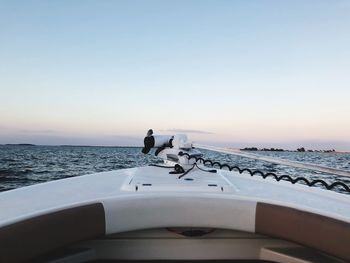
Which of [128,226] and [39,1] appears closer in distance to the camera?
[128,226]

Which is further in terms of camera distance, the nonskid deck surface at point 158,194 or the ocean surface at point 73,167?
the ocean surface at point 73,167

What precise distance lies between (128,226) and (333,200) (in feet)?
4.31

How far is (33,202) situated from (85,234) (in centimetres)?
48

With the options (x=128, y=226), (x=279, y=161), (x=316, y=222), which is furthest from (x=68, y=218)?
(x=279, y=161)

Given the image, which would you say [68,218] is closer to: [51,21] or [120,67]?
[51,21]

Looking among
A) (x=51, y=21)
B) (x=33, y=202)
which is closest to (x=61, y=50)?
(x=51, y=21)

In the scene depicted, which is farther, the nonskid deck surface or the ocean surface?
the ocean surface

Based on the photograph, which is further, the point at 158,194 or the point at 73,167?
the point at 73,167

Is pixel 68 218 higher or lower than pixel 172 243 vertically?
higher

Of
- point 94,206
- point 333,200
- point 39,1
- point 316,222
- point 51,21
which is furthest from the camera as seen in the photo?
point 51,21

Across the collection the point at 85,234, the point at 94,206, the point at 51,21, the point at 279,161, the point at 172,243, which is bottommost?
the point at 172,243

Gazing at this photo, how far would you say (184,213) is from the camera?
1.84 meters

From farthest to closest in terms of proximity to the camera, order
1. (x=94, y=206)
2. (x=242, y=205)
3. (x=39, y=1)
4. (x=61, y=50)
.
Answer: (x=61, y=50) < (x=39, y=1) < (x=242, y=205) < (x=94, y=206)

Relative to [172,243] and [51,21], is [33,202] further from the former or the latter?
[51,21]
